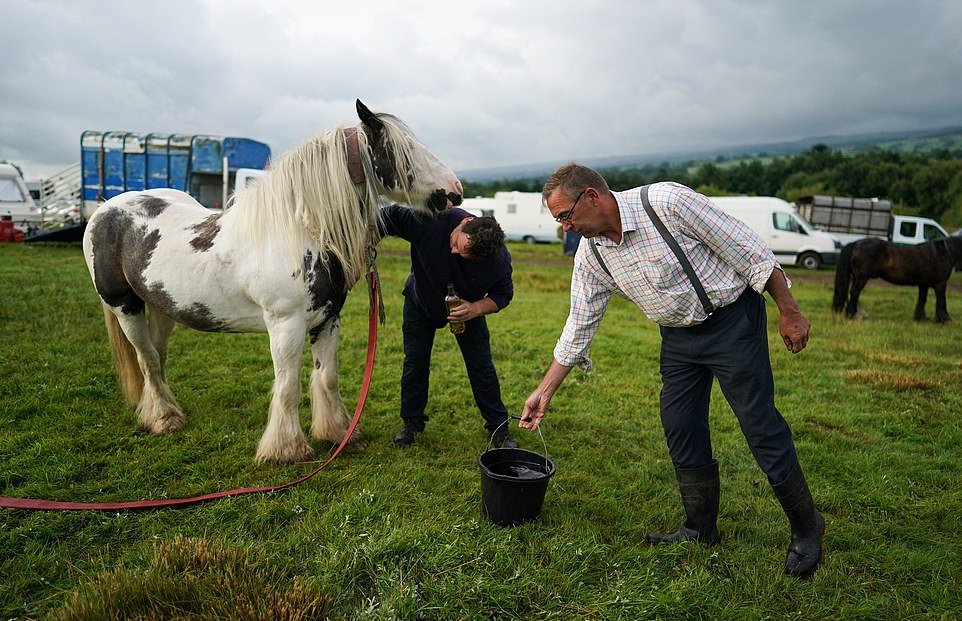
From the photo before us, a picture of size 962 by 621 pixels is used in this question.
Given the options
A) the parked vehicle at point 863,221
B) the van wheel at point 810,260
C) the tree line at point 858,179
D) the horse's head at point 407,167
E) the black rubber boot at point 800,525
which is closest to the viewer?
the black rubber boot at point 800,525

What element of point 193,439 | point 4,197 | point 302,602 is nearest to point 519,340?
point 193,439

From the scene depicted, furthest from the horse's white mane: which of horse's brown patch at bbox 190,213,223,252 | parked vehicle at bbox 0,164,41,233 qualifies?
parked vehicle at bbox 0,164,41,233

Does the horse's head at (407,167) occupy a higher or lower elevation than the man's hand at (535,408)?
higher

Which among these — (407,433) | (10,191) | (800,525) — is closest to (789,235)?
(407,433)

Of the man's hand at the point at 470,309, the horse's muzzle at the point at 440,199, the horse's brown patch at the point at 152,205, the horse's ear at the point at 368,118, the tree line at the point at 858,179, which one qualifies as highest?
the tree line at the point at 858,179

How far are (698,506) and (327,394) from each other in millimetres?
2474

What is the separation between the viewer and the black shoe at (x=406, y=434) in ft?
13.9

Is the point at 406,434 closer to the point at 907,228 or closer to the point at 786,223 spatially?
the point at 786,223

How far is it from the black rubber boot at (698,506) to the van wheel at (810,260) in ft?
67.0

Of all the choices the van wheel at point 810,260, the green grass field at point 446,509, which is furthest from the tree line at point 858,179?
the green grass field at point 446,509

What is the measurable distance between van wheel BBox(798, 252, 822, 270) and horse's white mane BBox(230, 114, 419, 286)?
20.8m

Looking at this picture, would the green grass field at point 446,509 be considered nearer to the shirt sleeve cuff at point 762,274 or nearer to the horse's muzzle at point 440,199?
the shirt sleeve cuff at point 762,274

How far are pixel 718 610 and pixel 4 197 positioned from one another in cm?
2077

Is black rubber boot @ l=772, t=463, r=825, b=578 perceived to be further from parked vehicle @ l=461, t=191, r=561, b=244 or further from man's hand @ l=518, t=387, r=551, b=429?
parked vehicle @ l=461, t=191, r=561, b=244
